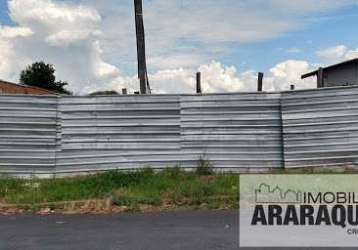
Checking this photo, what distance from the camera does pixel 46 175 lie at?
11.9 metres

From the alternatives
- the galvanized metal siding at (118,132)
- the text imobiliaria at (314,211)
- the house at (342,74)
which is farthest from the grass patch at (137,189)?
the house at (342,74)

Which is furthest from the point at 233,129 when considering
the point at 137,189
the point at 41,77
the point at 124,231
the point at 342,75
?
the point at 41,77

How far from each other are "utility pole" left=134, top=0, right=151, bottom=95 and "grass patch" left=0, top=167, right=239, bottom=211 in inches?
144

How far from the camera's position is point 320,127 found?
38.5ft

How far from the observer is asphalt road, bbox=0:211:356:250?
6363mm

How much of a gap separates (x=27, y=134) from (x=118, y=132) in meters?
1.97

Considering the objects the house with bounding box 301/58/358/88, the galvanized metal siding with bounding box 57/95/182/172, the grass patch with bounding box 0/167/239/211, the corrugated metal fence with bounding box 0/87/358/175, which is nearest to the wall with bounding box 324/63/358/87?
the house with bounding box 301/58/358/88

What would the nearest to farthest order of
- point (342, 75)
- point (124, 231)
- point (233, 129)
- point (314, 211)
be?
point (124, 231) → point (314, 211) → point (233, 129) → point (342, 75)

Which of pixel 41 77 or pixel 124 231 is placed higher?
pixel 41 77

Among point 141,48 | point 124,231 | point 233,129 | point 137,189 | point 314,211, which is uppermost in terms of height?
point 141,48

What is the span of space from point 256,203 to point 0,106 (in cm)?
607

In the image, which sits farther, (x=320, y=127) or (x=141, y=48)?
(x=141, y=48)

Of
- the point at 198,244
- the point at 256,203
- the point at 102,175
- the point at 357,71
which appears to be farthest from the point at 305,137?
the point at 357,71

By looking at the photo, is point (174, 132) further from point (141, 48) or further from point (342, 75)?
point (342, 75)
